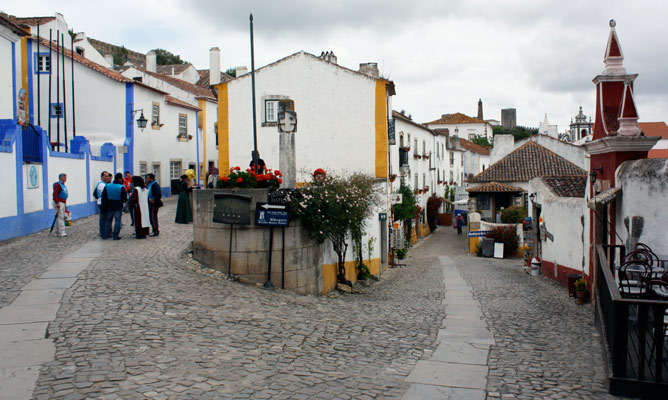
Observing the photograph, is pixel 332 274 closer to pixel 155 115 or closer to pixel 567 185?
pixel 567 185

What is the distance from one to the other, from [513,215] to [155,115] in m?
20.4

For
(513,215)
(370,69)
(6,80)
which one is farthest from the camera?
(513,215)

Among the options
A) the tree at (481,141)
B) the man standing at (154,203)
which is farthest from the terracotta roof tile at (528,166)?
the tree at (481,141)

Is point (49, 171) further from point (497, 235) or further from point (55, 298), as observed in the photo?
point (497, 235)

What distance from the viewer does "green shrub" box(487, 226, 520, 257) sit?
28.0m

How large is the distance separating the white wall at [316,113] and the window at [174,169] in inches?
432

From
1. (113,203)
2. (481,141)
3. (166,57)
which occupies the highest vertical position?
(166,57)

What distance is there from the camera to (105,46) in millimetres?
76688

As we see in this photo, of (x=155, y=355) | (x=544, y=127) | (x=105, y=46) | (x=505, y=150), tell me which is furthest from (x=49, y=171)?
(x=105, y=46)

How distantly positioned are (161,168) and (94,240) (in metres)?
17.9

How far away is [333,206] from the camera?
12.4 m

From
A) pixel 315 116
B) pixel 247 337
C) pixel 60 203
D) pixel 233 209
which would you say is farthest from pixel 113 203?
pixel 315 116

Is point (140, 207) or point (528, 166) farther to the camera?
point (528, 166)

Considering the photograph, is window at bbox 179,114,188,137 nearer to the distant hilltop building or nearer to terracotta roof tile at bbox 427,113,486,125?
terracotta roof tile at bbox 427,113,486,125
